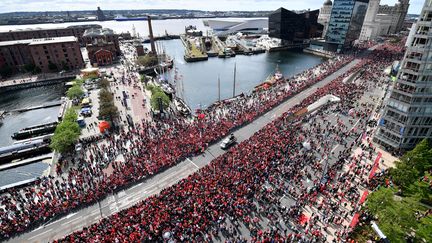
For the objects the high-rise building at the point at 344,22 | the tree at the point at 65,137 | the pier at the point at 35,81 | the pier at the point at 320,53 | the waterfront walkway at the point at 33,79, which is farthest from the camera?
the pier at the point at 320,53

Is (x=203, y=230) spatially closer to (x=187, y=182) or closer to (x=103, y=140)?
(x=187, y=182)

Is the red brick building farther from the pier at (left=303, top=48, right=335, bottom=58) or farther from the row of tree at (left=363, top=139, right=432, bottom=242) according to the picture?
the pier at (left=303, top=48, right=335, bottom=58)

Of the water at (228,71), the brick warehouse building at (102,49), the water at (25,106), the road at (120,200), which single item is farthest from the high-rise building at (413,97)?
the brick warehouse building at (102,49)

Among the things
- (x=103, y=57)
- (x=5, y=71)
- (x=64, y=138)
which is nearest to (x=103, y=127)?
(x=64, y=138)

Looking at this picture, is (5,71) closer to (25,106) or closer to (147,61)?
(25,106)

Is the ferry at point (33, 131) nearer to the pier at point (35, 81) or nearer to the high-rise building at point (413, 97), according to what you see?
the pier at point (35, 81)

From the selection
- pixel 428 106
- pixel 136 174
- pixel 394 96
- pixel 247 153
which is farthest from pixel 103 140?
pixel 428 106
